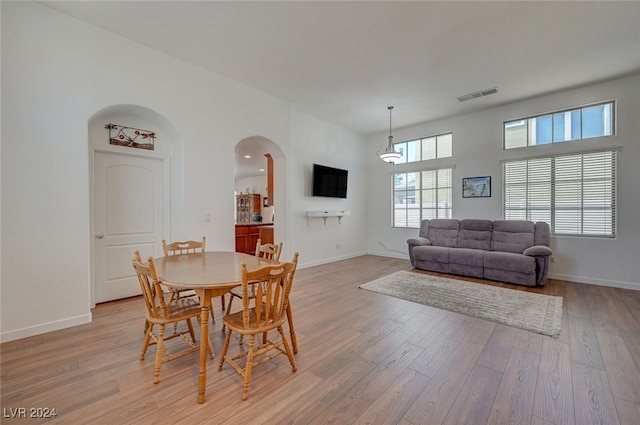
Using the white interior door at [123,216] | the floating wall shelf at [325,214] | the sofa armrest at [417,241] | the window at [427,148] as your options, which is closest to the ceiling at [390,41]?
the window at [427,148]

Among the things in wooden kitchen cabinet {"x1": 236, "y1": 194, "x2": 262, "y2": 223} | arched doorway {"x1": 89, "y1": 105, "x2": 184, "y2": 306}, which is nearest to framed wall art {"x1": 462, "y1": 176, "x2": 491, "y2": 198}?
arched doorway {"x1": 89, "y1": 105, "x2": 184, "y2": 306}

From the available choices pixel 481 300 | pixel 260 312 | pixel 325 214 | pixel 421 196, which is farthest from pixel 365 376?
pixel 421 196

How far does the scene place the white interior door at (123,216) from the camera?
3436mm

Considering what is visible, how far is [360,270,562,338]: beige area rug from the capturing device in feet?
9.81

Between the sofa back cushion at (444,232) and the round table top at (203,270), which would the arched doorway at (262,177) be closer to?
the round table top at (203,270)

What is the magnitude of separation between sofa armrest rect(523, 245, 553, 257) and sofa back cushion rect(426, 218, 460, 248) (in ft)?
4.25

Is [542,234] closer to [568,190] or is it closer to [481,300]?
[568,190]

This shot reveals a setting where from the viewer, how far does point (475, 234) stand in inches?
211

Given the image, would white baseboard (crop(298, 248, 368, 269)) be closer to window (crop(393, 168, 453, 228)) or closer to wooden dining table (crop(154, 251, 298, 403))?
window (crop(393, 168, 453, 228))

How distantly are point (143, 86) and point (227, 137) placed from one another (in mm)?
1222

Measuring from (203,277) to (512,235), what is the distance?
5312 millimetres

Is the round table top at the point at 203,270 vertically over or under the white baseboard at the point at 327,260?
over

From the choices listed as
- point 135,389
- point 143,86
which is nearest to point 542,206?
point 135,389

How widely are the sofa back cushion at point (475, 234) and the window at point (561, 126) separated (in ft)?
5.33
